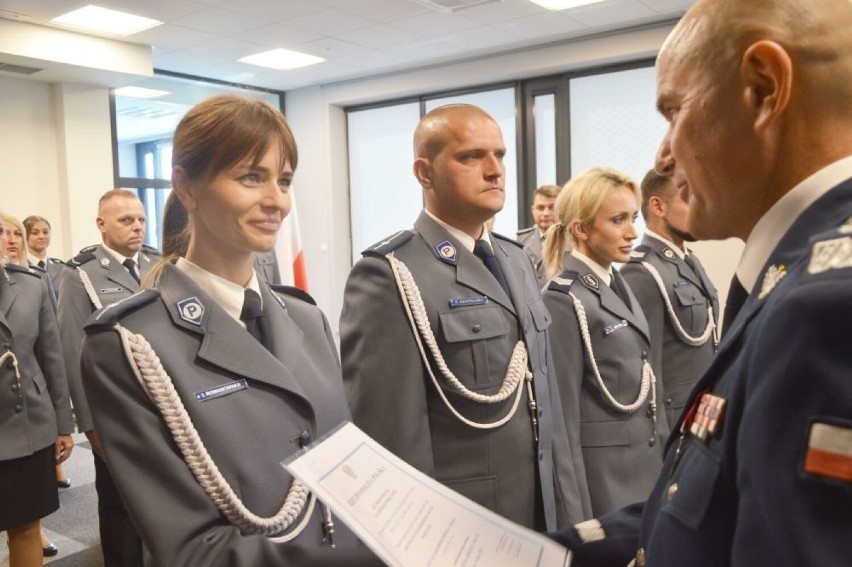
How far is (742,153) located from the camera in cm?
76

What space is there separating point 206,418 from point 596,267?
1663mm

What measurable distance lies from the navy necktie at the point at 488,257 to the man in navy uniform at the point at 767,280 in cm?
113

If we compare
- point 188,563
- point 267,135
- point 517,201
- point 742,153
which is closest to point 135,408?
point 188,563

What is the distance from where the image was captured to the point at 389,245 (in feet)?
6.41

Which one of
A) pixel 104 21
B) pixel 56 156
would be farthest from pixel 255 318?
pixel 56 156

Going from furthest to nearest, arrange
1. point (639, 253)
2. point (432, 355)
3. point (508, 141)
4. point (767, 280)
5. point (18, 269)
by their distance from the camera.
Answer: point (508, 141)
point (18, 269)
point (639, 253)
point (432, 355)
point (767, 280)

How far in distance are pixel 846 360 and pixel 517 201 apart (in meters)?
7.72

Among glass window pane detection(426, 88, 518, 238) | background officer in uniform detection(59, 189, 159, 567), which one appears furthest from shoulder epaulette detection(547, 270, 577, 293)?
glass window pane detection(426, 88, 518, 238)

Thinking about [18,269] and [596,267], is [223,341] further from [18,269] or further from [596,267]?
[18,269]

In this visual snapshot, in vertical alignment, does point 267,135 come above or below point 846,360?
above

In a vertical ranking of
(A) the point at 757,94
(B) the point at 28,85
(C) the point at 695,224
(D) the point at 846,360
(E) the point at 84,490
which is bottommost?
(E) the point at 84,490

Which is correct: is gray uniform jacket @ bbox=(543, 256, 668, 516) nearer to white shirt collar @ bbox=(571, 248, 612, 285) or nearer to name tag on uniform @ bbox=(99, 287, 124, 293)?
white shirt collar @ bbox=(571, 248, 612, 285)

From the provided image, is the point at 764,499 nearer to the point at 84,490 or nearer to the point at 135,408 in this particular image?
the point at 135,408

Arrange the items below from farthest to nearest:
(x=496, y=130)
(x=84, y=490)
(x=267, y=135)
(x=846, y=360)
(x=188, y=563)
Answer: (x=84, y=490)
(x=496, y=130)
(x=267, y=135)
(x=188, y=563)
(x=846, y=360)
